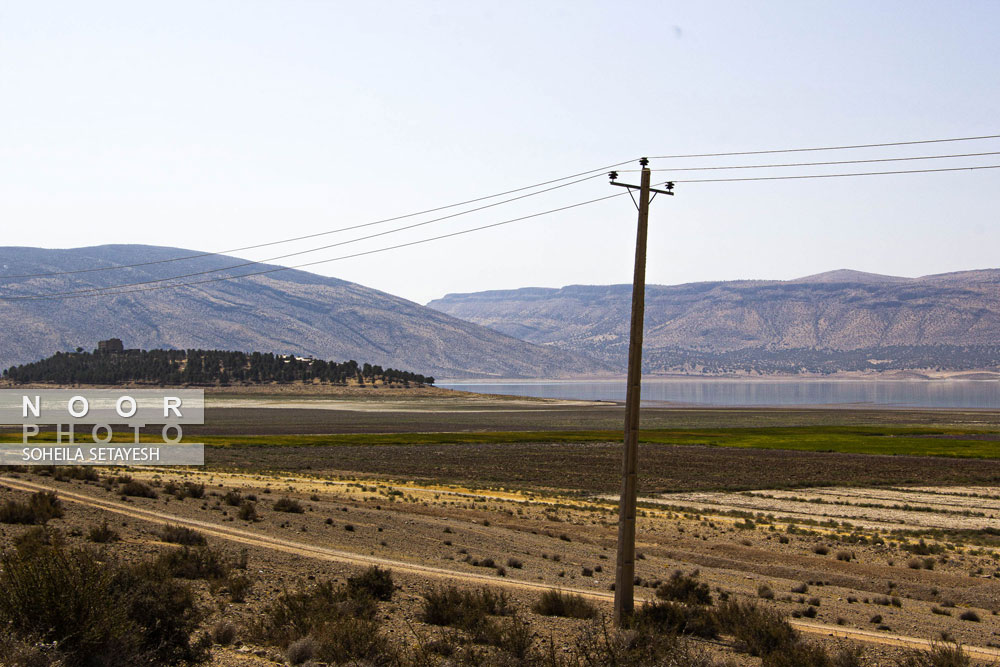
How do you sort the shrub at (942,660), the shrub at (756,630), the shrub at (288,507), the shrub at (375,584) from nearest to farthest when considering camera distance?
1. the shrub at (942,660)
2. the shrub at (756,630)
3. the shrub at (375,584)
4. the shrub at (288,507)

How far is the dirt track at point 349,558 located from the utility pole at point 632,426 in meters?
3.64

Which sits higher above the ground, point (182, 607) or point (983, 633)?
point (182, 607)

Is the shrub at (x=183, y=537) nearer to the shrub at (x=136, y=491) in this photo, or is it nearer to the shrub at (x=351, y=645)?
the shrub at (x=136, y=491)

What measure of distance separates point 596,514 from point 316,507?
1070cm

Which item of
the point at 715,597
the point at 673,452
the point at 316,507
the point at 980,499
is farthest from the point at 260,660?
the point at 673,452

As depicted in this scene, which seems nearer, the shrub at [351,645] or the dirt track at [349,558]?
the shrub at [351,645]

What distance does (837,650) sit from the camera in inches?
543

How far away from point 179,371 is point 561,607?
7183 inches

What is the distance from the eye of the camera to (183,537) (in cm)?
2050

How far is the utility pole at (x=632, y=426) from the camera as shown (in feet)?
47.3

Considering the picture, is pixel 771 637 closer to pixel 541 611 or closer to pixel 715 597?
pixel 541 611

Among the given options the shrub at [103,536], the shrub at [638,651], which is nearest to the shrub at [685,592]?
the shrub at [638,651]

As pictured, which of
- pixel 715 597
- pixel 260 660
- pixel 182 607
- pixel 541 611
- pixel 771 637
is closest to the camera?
pixel 260 660

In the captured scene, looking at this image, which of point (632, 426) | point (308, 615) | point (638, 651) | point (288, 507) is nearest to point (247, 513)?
point (288, 507)
